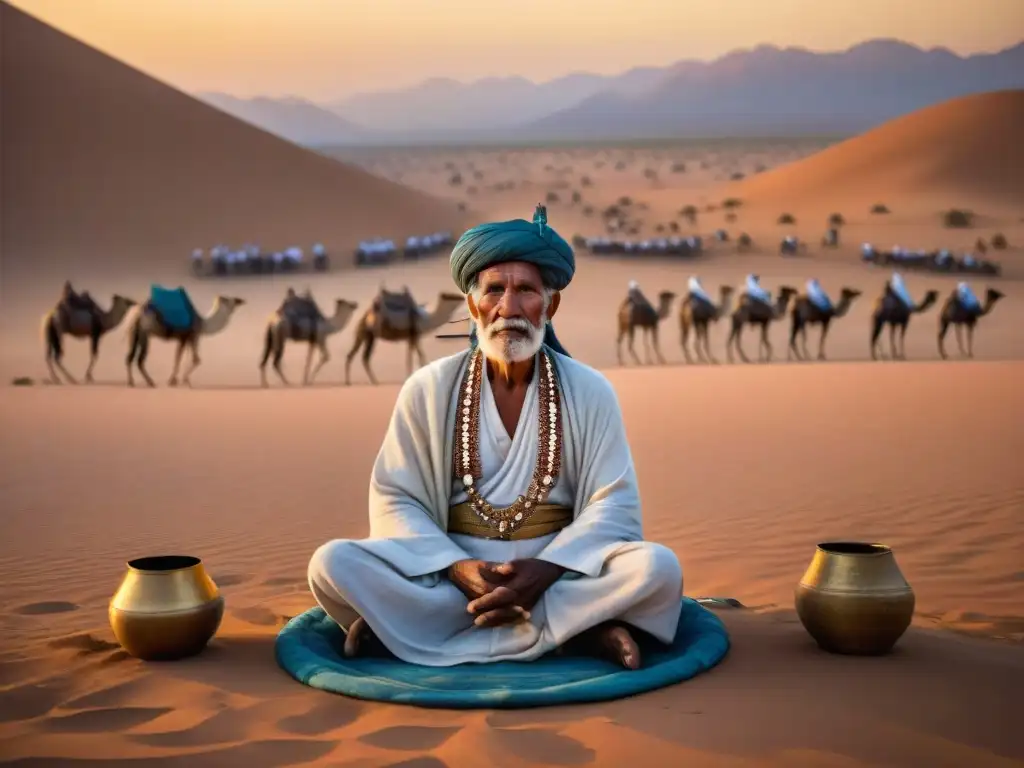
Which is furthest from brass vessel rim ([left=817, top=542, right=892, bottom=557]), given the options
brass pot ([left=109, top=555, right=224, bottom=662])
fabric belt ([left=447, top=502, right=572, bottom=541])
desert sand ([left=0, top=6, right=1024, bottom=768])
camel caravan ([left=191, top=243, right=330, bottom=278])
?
camel caravan ([left=191, top=243, right=330, bottom=278])

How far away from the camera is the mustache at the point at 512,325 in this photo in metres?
4.52

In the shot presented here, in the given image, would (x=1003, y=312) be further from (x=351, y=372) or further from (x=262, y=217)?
(x=262, y=217)

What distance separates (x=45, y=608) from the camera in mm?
5844

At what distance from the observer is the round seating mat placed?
12.9ft

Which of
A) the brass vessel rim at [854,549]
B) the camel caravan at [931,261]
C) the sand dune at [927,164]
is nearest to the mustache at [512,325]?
the brass vessel rim at [854,549]

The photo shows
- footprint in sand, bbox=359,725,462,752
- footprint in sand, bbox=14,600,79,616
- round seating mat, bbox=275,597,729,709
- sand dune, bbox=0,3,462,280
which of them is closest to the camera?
footprint in sand, bbox=359,725,462,752

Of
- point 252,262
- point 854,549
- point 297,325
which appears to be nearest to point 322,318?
point 297,325

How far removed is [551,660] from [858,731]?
1.09 metres

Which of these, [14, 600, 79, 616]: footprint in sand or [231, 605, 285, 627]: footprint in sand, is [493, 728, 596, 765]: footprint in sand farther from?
[14, 600, 79, 616]: footprint in sand

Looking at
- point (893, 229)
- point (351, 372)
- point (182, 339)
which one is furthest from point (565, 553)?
point (893, 229)

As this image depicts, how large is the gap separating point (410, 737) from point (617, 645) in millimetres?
856

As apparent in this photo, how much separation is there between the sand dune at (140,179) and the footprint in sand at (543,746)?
34.9m

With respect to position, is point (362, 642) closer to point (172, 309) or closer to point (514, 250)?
point (514, 250)

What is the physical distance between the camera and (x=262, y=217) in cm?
4397
